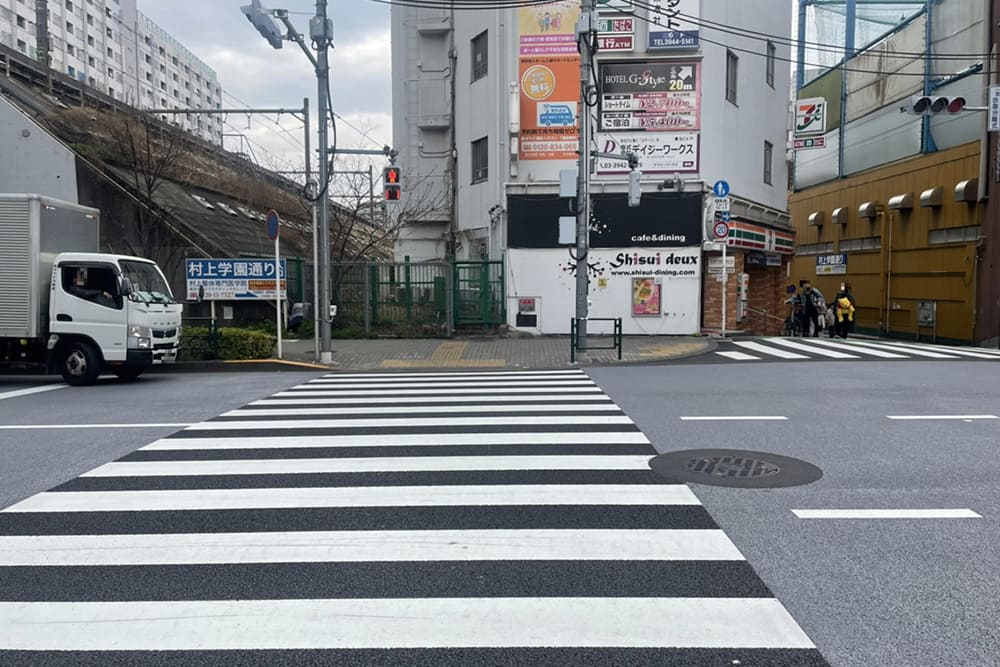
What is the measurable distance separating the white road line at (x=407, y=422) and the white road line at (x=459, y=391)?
218 cm

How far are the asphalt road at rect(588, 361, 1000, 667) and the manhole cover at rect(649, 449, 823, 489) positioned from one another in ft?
0.61

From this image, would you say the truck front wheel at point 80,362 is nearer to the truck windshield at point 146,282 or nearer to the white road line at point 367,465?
the truck windshield at point 146,282

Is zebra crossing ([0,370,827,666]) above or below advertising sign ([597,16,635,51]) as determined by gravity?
below

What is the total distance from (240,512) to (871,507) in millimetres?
4802

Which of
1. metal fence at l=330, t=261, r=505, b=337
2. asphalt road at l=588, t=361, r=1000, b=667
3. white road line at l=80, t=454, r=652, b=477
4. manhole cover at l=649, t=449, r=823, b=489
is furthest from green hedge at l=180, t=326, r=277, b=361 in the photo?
manhole cover at l=649, t=449, r=823, b=489

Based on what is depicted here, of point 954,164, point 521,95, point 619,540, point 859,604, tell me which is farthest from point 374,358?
point 954,164

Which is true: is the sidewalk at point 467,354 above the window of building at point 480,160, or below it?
below

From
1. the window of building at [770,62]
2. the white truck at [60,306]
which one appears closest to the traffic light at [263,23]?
the white truck at [60,306]

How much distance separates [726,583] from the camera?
4.05 meters

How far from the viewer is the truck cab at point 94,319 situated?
12891 mm

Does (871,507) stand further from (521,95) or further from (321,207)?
(521,95)

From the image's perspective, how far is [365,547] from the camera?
15.3ft

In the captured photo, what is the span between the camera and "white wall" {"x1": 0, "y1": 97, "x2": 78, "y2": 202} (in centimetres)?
2294

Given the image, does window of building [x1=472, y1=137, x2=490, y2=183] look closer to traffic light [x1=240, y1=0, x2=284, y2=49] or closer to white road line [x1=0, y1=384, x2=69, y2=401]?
traffic light [x1=240, y1=0, x2=284, y2=49]
